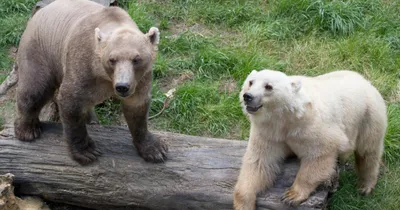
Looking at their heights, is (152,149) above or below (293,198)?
below

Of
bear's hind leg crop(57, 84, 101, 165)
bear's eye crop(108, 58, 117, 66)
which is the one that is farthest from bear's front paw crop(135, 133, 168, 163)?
bear's eye crop(108, 58, 117, 66)

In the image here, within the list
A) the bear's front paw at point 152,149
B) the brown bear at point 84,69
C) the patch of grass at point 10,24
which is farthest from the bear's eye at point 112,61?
the patch of grass at point 10,24

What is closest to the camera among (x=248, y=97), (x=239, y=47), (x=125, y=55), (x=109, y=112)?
(x=248, y=97)

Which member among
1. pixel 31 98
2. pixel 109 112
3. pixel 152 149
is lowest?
pixel 109 112

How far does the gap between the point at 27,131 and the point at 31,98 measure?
31 cm

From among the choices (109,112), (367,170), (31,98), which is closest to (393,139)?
(367,170)

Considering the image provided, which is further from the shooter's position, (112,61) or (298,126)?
(112,61)

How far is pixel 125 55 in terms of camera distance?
193 inches

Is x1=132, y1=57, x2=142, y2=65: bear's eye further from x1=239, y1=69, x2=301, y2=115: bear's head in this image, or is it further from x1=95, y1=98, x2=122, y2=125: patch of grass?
x1=95, y1=98, x2=122, y2=125: patch of grass

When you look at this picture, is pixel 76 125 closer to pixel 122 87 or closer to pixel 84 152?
pixel 84 152

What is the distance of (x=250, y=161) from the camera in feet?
16.4

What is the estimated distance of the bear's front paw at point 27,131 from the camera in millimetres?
5812

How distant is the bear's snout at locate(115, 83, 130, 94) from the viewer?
481 cm

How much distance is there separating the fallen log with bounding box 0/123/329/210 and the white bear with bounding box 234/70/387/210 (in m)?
0.26
